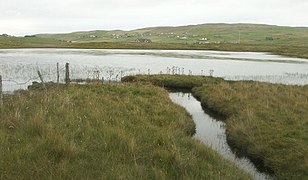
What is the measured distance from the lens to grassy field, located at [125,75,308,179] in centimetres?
1270

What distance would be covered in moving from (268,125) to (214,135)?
2.72 m

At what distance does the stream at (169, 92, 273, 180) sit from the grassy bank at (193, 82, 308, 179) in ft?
1.55

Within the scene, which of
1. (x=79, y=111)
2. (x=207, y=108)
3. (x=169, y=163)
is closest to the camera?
(x=169, y=163)

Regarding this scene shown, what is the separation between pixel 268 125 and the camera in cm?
1702

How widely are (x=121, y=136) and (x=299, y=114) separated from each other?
11.7 metres

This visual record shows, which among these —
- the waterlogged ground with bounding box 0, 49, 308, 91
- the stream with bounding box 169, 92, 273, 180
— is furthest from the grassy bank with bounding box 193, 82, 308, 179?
the waterlogged ground with bounding box 0, 49, 308, 91

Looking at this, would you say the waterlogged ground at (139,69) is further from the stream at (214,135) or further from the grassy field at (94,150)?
the grassy field at (94,150)

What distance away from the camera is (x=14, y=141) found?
10.6 metres

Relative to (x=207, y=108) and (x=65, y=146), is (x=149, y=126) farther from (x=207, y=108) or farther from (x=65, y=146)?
(x=207, y=108)

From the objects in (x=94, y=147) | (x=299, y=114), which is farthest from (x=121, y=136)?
(x=299, y=114)

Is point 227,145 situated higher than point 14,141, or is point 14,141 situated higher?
point 14,141

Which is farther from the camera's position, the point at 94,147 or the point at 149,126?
the point at 149,126

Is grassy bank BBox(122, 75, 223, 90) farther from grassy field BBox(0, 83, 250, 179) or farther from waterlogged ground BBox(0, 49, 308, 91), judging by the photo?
grassy field BBox(0, 83, 250, 179)

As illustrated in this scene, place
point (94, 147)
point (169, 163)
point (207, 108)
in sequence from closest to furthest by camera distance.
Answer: point (169, 163) < point (94, 147) < point (207, 108)
